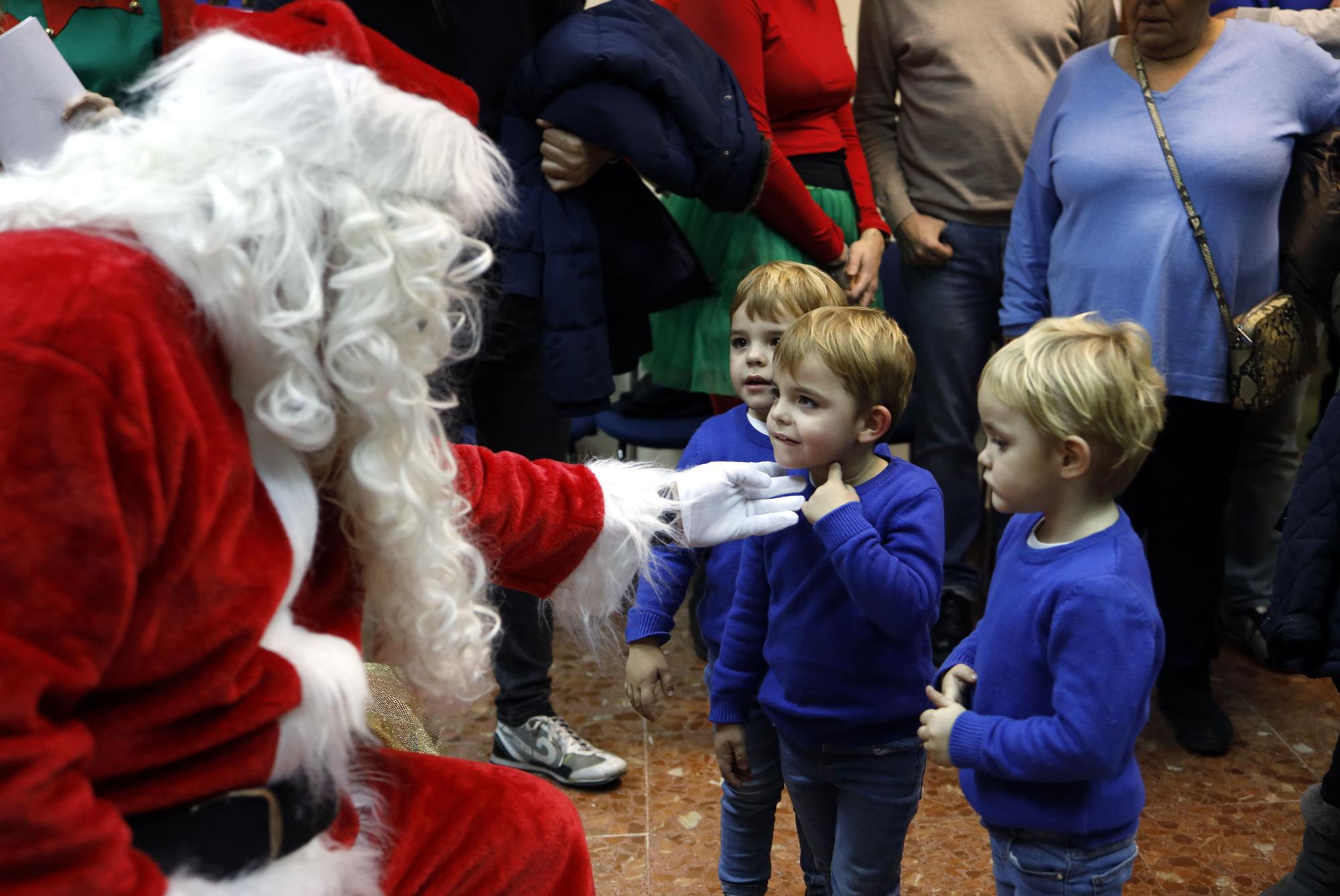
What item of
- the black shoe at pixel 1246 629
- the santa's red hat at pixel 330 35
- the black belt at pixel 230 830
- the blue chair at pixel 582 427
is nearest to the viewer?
the black belt at pixel 230 830

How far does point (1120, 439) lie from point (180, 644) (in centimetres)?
101

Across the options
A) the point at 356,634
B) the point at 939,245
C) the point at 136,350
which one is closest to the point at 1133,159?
the point at 939,245

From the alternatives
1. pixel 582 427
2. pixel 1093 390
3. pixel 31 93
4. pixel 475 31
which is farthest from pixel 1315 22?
pixel 31 93

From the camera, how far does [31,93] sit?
4.94ft

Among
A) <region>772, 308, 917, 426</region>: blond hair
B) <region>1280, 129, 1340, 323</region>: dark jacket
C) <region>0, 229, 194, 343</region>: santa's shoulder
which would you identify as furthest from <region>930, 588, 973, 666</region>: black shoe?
<region>0, 229, 194, 343</region>: santa's shoulder

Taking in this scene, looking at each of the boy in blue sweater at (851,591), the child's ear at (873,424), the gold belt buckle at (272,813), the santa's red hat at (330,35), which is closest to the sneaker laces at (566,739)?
the boy in blue sweater at (851,591)

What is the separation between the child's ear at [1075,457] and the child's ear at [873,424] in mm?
234

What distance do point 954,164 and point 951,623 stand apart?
110 centimetres

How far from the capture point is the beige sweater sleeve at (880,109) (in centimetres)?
285

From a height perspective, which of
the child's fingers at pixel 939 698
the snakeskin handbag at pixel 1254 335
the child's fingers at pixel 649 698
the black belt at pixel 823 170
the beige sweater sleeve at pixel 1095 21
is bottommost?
the child's fingers at pixel 649 698

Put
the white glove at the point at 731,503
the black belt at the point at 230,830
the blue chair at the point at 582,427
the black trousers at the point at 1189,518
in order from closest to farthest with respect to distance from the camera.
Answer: the black belt at the point at 230,830, the white glove at the point at 731,503, the black trousers at the point at 1189,518, the blue chair at the point at 582,427

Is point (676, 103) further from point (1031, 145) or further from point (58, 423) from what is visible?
point (58, 423)

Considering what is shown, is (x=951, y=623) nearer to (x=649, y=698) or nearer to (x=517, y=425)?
(x=517, y=425)

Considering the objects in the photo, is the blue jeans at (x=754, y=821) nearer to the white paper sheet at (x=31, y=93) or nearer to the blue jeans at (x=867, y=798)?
the blue jeans at (x=867, y=798)
